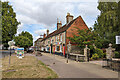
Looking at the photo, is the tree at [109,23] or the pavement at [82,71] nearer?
the pavement at [82,71]

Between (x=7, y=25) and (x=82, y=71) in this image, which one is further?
(x=7, y=25)

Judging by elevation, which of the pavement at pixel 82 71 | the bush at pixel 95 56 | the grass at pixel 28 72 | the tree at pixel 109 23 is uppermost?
the tree at pixel 109 23

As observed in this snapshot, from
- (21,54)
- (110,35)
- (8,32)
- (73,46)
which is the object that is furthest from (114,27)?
(8,32)

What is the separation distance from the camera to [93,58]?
16016 millimetres

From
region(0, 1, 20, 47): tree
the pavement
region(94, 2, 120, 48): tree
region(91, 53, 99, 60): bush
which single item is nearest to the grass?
the pavement

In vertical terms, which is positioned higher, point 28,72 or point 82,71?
point 28,72

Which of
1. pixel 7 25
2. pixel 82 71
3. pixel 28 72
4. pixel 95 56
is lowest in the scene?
pixel 82 71

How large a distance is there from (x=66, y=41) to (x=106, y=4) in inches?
439

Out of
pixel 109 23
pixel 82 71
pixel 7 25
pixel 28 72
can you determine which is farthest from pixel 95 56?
pixel 7 25

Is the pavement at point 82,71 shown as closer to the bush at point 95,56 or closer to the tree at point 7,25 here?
the bush at point 95,56

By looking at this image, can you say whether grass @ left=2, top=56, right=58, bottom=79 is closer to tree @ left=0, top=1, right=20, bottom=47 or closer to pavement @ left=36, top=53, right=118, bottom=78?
pavement @ left=36, top=53, right=118, bottom=78

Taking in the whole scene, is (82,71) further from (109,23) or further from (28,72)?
(109,23)

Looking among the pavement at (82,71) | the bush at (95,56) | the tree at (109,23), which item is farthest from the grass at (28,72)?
the tree at (109,23)

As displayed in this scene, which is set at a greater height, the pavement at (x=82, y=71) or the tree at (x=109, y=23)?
the tree at (x=109, y=23)
